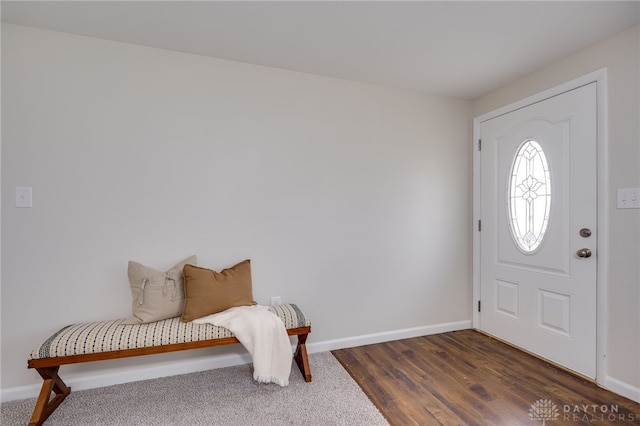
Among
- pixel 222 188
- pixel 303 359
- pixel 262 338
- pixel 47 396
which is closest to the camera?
pixel 47 396

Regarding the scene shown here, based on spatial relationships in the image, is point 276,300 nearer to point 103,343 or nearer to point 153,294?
point 153,294

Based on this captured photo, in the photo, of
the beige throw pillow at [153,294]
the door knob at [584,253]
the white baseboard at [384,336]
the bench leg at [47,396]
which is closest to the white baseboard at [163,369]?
the white baseboard at [384,336]

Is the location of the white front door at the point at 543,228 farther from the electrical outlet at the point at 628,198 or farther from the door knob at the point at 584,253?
the electrical outlet at the point at 628,198

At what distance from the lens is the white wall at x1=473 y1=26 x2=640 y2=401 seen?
6.07 feet

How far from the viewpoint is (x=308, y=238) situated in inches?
98.6

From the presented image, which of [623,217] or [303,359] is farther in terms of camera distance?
[303,359]

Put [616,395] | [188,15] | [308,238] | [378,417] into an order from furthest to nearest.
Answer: [308,238] < [616,395] < [188,15] < [378,417]

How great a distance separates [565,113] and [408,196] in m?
1.30

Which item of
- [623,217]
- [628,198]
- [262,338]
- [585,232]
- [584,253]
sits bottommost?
[262,338]

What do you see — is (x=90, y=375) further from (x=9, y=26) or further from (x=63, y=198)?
(x=9, y=26)

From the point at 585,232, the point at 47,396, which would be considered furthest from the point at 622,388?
the point at 47,396

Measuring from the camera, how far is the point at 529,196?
8.10 ft

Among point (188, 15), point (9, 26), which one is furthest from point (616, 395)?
point (9, 26)

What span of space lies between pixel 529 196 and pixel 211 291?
2.59m
